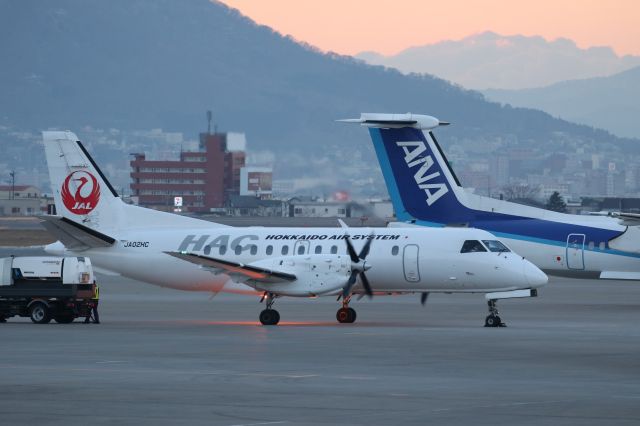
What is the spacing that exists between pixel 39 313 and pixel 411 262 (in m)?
10.00

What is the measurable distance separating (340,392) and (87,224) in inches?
745

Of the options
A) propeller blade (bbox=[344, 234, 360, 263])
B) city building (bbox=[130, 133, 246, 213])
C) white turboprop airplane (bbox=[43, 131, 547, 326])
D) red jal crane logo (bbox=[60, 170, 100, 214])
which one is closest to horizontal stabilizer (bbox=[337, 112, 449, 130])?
white turboprop airplane (bbox=[43, 131, 547, 326])

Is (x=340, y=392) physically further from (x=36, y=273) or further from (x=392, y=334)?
(x=36, y=273)

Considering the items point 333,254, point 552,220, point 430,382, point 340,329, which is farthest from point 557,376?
point 552,220

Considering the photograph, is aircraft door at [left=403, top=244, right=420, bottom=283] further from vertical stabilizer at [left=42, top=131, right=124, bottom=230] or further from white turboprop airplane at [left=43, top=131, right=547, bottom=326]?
vertical stabilizer at [left=42, top=131, right=124, bottom=230]

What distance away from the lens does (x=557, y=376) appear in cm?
2166

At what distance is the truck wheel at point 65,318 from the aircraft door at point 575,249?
54.6 feet

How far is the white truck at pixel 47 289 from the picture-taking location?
112ft

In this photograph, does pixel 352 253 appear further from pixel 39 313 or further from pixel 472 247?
pixel 39 313

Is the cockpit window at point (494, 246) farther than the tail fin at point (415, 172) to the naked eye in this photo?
No

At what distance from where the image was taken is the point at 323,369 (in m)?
22.7

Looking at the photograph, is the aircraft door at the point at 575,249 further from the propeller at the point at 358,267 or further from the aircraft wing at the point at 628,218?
the propeller at the point at 358,267

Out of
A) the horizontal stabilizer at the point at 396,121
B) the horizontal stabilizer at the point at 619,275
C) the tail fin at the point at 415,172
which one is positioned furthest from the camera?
the tail fin at the point at 415,172

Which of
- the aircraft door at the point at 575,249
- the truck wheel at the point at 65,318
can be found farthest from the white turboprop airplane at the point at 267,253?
the aircraft door at the point at 575,249
